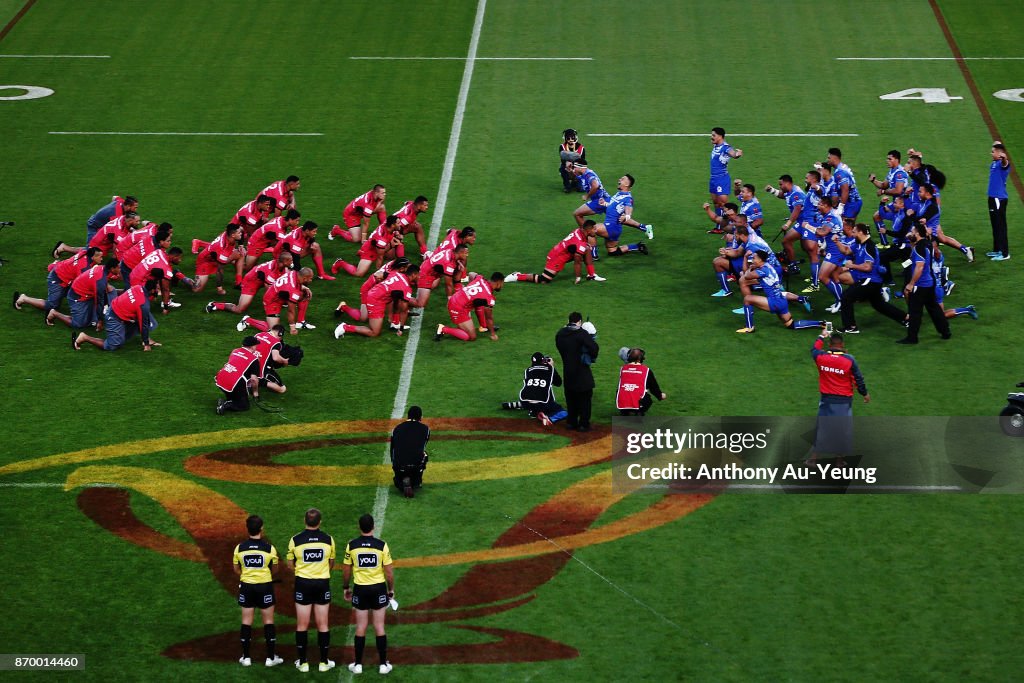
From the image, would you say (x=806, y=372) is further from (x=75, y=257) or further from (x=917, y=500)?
(x=75, y=257)

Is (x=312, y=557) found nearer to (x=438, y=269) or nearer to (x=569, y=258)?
(x=438, y=269)

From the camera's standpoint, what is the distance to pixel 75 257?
25.9 meters

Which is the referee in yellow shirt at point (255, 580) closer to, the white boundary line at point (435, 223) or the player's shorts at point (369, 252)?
the white boundary line at point (435, 223)

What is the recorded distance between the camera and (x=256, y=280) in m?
26.0

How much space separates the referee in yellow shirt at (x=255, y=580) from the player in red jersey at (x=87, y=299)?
10613mm

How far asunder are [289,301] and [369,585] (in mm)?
10441

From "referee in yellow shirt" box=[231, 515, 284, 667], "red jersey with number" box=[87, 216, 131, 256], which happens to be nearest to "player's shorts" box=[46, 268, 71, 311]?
"red jersey with number" box=[87, 216, 131, 256]

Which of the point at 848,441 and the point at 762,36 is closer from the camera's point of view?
the point at 848,441

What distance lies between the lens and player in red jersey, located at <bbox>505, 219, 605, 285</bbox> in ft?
89.9

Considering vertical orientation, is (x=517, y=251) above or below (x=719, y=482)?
above

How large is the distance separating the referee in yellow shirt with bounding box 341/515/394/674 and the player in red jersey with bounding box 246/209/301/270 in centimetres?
1319

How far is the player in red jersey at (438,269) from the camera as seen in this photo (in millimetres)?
26172

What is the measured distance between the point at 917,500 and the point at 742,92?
69.8ft

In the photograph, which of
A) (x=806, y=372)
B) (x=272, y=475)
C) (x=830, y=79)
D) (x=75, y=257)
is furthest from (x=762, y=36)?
(x=272, y=475)
